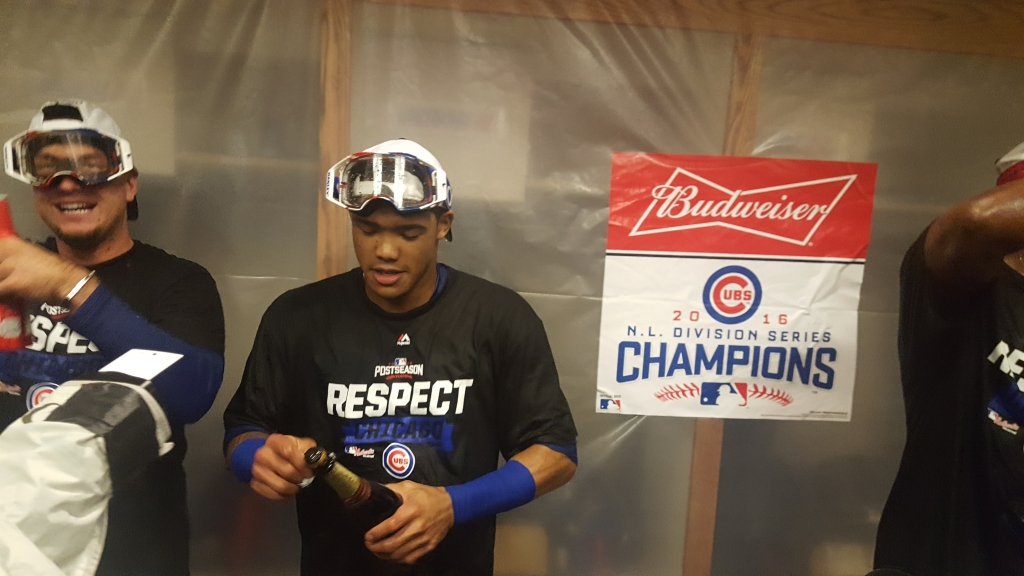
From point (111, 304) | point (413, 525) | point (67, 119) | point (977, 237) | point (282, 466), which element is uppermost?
point (67, 119)

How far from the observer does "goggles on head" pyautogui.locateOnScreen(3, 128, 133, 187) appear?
3.39 feet

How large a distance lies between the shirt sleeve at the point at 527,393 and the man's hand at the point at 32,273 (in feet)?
2.45

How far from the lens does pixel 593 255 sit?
51.5 inches

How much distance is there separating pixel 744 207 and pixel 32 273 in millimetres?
1424

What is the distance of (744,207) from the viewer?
129 cm

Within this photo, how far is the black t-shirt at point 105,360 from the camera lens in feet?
3.38

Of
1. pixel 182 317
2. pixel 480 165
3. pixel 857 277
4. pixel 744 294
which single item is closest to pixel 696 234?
pixel 744 294

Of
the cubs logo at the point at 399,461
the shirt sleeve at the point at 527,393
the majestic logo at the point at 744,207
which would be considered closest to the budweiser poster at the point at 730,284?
the majestic logo at the point at 744,207

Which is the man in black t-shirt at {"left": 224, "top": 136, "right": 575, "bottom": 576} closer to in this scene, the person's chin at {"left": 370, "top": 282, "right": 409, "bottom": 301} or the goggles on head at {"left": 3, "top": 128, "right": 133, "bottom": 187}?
the person's chin at {"left": 370, "top": 282, "right": 409, "bottom": 301}

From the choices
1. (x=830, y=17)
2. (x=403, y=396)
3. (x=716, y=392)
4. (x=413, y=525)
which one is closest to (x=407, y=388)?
(x=403, y=396)

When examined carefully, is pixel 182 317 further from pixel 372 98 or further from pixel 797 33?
pixel 797 33

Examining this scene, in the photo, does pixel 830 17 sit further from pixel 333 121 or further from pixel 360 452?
pixel 360 452

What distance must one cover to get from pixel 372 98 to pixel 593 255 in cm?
64

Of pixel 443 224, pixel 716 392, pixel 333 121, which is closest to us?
pixel 443 224
